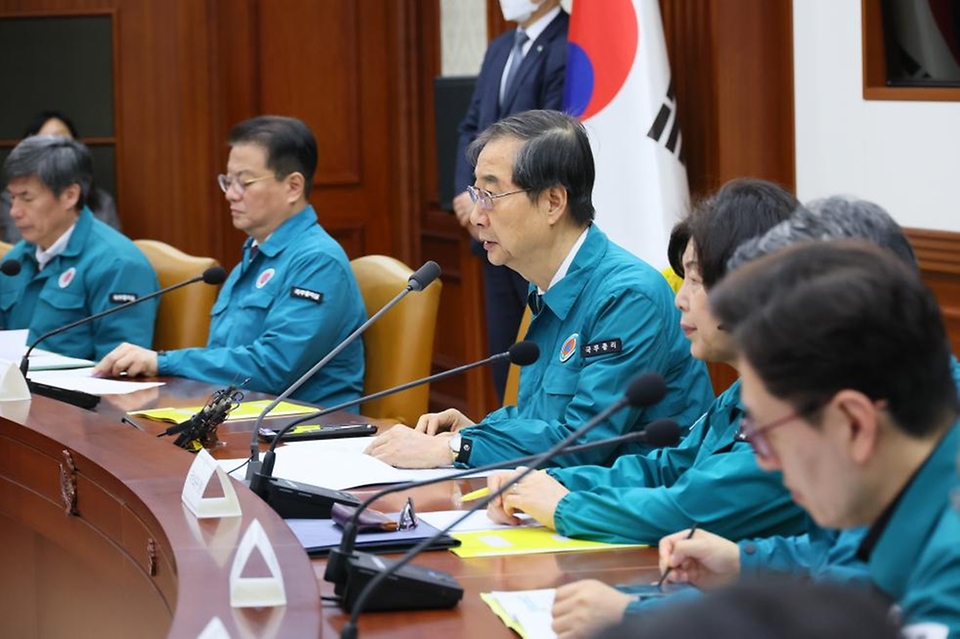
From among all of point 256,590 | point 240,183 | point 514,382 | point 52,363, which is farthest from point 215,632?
point 240,183

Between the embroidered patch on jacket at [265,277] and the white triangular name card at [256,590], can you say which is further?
the embroidered patch on jacket at [265,277]

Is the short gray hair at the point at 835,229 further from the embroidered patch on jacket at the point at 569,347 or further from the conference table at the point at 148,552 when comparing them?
the embroidered patch on jacket at the point at 569,347

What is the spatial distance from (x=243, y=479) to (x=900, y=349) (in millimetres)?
1361

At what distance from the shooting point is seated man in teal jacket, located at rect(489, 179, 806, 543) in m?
1.89

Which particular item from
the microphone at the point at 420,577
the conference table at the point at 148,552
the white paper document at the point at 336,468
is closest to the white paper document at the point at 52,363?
the conference table at the point at 148,552

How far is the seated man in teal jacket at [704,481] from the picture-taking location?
1895mm

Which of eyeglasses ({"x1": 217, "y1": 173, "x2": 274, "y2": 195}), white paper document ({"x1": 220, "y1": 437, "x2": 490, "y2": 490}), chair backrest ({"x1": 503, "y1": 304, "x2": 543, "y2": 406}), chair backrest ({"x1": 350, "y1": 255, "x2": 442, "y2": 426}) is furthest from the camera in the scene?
eyeglasses ({"x1": 217, "y1": 173, "x2": 274, "y2": 195})

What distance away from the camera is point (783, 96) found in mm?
3959

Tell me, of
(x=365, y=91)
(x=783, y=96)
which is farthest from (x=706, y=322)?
(x=365, y=91)

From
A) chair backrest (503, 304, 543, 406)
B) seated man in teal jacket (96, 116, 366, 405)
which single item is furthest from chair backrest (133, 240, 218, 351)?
chair backrest (503, 304, 543, 406)

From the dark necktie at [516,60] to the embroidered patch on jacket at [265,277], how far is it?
1.14 m

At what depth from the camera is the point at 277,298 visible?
3.69 m

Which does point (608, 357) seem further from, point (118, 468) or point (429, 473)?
point (118, 468)

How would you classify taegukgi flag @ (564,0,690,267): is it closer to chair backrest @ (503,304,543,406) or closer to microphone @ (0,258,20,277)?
chair backrest @ (503,304,543,406)
